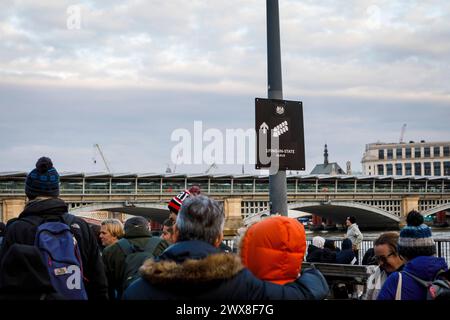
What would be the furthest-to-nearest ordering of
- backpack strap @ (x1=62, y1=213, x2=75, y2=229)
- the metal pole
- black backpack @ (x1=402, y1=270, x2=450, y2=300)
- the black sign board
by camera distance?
the metal pole
the black sign board
backpack strap @ (x1=62, y1=213, x2=75, y2=229)
black backpack @ (x1=402, y1=270, x2=450, y2=300)

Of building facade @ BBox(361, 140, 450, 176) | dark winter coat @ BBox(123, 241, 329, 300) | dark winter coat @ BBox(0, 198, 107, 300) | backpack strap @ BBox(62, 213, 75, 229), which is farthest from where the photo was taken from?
building facade @ BBox(361, 140, 450, 176)

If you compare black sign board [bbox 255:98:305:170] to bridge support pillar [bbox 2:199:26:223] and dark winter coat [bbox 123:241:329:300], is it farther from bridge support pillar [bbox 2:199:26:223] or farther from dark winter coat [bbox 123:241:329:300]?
bridge support pillar [bbox 2:199:26:223]

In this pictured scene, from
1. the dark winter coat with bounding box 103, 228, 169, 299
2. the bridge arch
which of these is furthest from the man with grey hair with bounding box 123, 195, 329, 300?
the bridge arch

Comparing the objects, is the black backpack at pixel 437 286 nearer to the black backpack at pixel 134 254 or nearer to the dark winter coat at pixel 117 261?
the black backpack at pixel 134 254

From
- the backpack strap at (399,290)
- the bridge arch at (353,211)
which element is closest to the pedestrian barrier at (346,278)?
the backpack strap at (399,290)

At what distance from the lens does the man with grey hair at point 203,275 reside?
3.26 m

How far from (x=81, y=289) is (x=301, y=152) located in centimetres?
472

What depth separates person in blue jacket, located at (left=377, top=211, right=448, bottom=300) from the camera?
4.21 metres

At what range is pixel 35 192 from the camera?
4789 mm

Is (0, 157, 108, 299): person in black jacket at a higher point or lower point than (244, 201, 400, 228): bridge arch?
higher

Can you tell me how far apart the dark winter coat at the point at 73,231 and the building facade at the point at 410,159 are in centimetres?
15180

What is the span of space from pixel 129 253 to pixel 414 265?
10.0ft

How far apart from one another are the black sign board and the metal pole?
0.25 metres

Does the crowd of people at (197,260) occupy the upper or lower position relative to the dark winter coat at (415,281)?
upper
